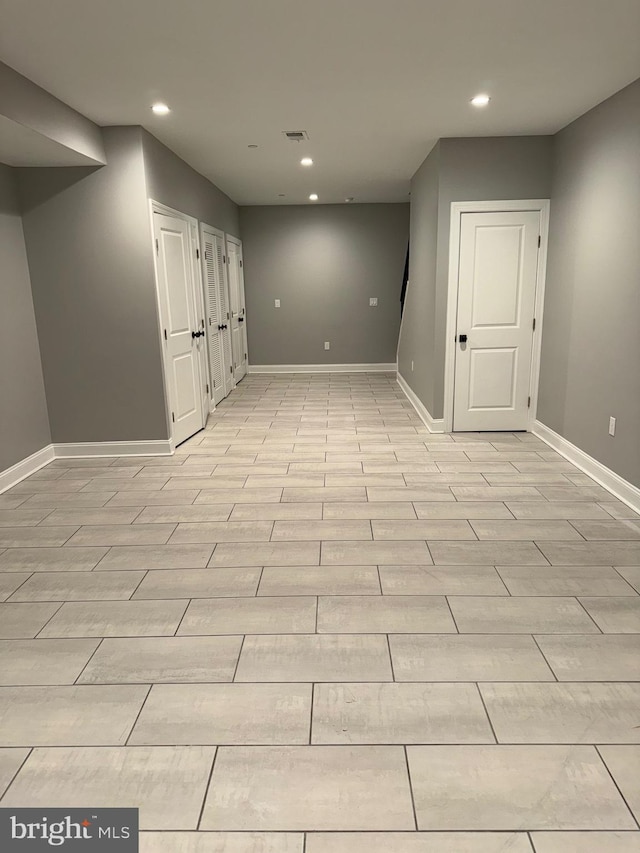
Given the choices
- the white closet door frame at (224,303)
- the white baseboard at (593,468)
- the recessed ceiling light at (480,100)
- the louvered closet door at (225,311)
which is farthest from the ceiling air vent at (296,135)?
the white baseboard at (593,468)

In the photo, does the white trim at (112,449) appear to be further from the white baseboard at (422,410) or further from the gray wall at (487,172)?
the gray wall at (487,172)

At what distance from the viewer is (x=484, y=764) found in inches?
65.8

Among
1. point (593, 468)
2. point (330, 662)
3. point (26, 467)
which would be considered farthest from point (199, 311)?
point (330, 662)

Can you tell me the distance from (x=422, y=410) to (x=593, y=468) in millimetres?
2142

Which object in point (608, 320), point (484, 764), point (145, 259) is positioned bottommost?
point (484, 764)

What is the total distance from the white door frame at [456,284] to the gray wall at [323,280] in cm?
402

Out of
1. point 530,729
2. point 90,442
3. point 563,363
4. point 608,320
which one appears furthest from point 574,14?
point 90,442

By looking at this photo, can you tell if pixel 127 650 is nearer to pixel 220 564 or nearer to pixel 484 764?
pixel 220 564

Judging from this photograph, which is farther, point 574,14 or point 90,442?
point 90,442

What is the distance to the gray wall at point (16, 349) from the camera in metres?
4.16

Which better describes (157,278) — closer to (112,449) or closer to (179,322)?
(179,322)

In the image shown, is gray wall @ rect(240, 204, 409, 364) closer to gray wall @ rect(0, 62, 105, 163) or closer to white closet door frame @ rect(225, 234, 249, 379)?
white closet door frame @ rect(225, 234, 249, 379)

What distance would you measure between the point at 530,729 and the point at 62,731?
150 centimetres

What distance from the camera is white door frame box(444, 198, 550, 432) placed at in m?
4.89
